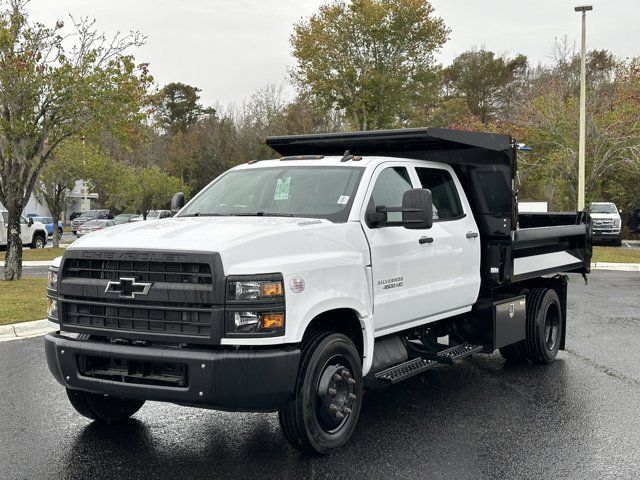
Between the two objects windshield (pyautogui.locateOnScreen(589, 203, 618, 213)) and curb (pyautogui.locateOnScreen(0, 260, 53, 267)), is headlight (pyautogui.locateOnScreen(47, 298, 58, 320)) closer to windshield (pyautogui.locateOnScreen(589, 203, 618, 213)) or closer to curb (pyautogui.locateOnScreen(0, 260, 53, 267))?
curb (pyautogui.locateOnScreen(0, 260, 53, 267))

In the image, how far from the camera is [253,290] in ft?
14.2

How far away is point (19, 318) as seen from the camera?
10039mm

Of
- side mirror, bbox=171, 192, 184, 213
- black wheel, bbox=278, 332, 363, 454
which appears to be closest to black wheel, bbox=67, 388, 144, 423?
black wheel, bbox=278, 332, 363, 454

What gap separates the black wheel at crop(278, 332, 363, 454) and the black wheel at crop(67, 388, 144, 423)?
5.24 ft

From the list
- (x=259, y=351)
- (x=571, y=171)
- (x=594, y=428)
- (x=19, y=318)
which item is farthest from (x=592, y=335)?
(x=571, y=171)

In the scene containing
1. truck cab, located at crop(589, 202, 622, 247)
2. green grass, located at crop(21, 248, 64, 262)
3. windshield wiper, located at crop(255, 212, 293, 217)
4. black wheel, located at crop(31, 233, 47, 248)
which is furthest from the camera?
black wheel, located at crop(31, 233, 47, 248)

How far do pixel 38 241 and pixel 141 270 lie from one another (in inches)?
1067

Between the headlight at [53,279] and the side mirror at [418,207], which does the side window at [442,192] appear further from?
the headlight at [53,279]

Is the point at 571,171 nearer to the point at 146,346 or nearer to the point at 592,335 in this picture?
the point at 592,335

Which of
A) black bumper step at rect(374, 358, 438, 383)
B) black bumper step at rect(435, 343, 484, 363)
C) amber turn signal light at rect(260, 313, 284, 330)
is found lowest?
black bumper step at rect(435, 343, 484, 363)

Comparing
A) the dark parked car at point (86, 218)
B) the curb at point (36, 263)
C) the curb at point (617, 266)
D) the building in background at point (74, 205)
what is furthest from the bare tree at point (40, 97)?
the building in background at point (74, 205)

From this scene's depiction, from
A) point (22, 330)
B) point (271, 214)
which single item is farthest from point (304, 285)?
point (22, 330)

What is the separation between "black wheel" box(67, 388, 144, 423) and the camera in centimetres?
538

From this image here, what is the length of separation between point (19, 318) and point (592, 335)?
7940mm
